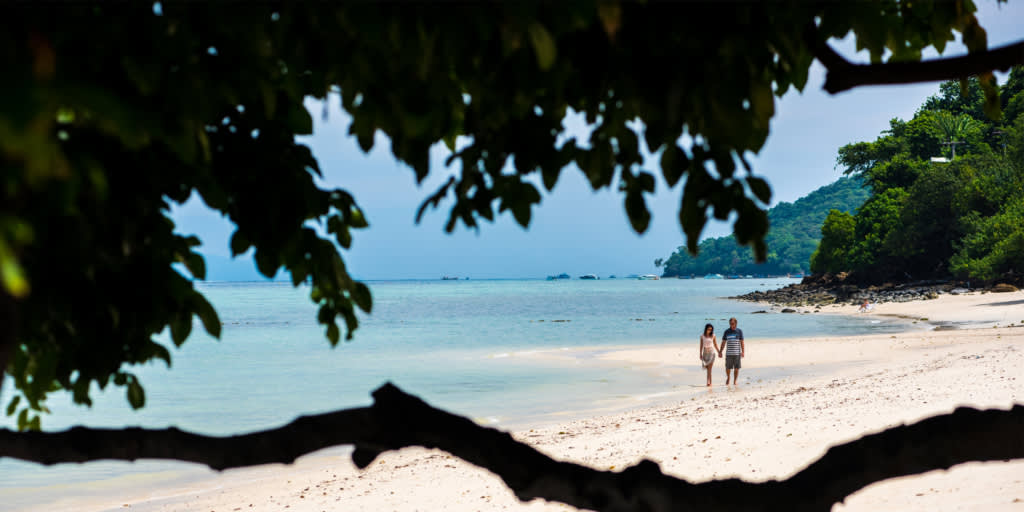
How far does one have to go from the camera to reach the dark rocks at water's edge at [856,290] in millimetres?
57094

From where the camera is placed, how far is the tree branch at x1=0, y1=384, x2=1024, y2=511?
2.60 meters

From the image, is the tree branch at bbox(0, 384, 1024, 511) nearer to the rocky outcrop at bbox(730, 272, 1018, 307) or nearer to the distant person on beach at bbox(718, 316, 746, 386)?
the distant person on beach at bbox(718, 316, 746, 386)

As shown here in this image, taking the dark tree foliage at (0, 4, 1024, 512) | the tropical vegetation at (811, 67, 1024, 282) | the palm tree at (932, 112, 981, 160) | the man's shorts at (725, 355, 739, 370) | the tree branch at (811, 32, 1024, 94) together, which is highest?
the palm tree at (932, 112, 981, 160)

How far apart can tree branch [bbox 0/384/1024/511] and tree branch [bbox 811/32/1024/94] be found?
1.32 meters

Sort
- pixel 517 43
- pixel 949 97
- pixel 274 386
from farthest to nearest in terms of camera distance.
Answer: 1. pixel 949 97
2. pixel 274 386
3. pixel 517 43

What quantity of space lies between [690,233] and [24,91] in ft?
4.74

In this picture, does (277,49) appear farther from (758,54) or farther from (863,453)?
(863,453)

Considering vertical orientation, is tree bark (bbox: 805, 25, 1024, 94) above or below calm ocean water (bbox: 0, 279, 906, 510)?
above

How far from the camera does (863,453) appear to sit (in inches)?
112

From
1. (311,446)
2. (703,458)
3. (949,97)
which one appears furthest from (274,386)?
(949,97)

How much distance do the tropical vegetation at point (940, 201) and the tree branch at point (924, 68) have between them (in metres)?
46.4

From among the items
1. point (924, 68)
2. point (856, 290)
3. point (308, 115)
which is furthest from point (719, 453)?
point (856, 290)

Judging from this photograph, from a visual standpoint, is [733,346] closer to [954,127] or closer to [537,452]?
[537,452]

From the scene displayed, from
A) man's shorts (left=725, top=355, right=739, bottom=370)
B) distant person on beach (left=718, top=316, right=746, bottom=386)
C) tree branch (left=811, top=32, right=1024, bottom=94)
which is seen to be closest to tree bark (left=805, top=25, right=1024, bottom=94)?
tree branch (left=811, top=32, right=1024, bottom=94)
